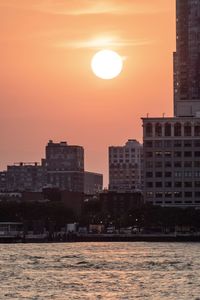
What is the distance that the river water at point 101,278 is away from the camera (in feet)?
378

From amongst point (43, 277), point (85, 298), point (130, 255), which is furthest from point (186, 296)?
point (130, 255)

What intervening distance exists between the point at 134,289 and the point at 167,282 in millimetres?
9740

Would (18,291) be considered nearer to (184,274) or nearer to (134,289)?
(134,289)

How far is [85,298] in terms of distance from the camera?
111312 millimetres

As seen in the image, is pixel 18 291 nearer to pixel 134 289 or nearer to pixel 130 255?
pixel 134 289

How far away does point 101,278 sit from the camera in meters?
136

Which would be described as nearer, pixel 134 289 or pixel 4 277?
pixel 134 289

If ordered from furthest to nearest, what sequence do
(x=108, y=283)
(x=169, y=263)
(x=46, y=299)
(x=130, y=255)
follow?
(x=130, y=255), (x=169, y=263), (x=108, y=283), (x=46, y=299)

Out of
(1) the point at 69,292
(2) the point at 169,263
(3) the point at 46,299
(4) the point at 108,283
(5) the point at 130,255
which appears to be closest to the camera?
(3) the point at 46,299

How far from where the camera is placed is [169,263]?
16938cm

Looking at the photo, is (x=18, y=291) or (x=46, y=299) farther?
(x=18, y=291)

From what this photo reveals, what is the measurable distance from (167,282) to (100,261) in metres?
48.2

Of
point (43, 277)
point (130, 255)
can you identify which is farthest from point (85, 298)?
point (130, 255)

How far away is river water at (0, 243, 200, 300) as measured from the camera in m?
115
